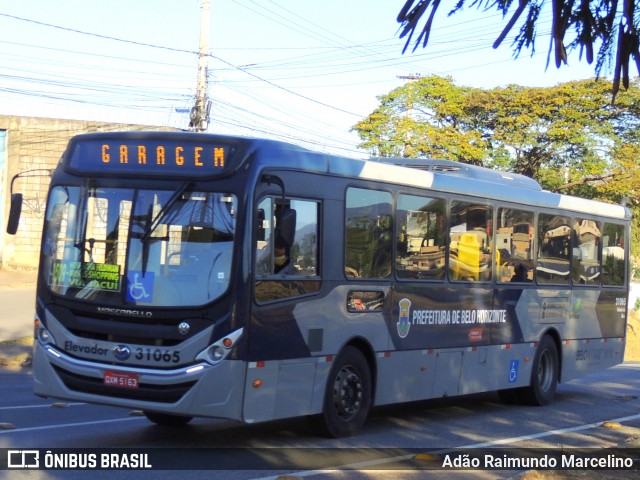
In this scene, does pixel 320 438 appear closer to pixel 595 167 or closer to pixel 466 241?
pixel 466 241

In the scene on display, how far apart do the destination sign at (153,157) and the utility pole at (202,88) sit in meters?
17.4

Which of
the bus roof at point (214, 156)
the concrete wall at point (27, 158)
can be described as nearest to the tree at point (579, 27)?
the bus roof at point (214, 156)

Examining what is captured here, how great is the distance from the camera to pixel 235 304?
30.0 feet

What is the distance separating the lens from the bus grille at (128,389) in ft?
29.6

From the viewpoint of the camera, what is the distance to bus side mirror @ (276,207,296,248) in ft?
31.8

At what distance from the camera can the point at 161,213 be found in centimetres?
946

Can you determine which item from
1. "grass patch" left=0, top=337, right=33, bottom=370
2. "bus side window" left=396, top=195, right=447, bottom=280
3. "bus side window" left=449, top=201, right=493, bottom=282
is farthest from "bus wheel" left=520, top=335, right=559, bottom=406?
"grass patch" left=0, top=337, right=33, bottom=370

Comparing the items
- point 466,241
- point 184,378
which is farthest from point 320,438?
point 466,241

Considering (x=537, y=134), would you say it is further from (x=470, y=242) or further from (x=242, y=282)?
(x=242, y=282)

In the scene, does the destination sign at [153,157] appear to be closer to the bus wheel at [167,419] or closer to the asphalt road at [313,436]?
the asphalt road at [313,436]

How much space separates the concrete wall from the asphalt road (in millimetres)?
23326

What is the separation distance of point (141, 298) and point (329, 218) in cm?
235

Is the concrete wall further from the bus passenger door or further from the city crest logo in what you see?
the bus passenger door

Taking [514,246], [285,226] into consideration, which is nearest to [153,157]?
[285,226]
